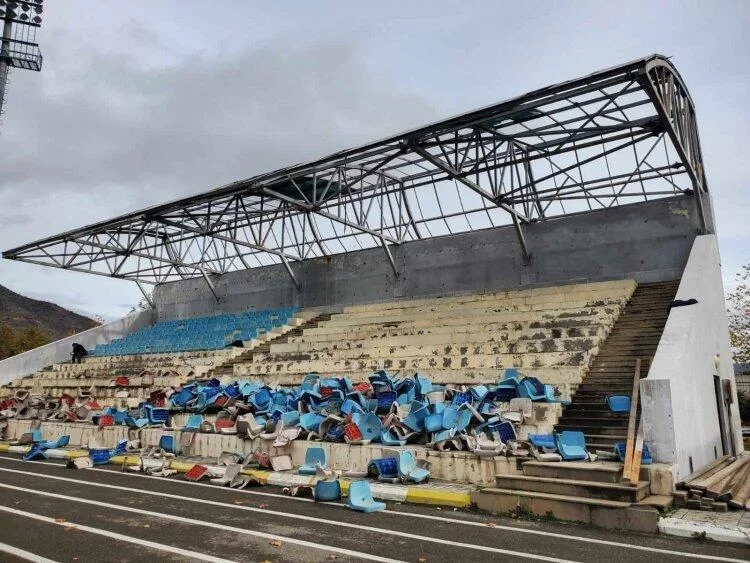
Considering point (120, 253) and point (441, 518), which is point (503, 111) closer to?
point (441, 518)

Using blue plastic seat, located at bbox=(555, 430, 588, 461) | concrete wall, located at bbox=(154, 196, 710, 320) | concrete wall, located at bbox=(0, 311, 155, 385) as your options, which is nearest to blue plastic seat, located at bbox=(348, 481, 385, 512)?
blue plastic seat, located at bbox=(555, 430, 588, 461)

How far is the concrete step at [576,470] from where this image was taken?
6.84 m

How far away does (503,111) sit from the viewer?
1321cm

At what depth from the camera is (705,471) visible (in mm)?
8562

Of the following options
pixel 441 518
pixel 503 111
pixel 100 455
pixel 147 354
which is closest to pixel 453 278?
pixel 503 111

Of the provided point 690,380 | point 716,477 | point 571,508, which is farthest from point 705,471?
point 571,508

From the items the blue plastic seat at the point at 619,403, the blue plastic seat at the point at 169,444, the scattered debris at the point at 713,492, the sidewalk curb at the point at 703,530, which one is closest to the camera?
the sidewalk curb at the point at 703,530

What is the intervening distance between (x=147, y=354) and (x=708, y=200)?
2154 cm

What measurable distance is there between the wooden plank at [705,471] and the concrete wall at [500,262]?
867cm

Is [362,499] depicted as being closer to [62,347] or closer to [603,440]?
[603,440]

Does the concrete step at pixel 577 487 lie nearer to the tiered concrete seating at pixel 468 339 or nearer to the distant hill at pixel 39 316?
the tiered concrete seating at pixel 468 339

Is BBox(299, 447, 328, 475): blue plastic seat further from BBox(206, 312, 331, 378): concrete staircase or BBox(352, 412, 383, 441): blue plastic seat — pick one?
BBox(206, 312, 331, 378): concrete staircase

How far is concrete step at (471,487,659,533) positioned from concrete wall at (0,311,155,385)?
78.9 feet

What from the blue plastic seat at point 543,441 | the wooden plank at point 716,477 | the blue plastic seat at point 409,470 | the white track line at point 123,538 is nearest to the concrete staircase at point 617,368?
the blue plastic seat at point 543,441
